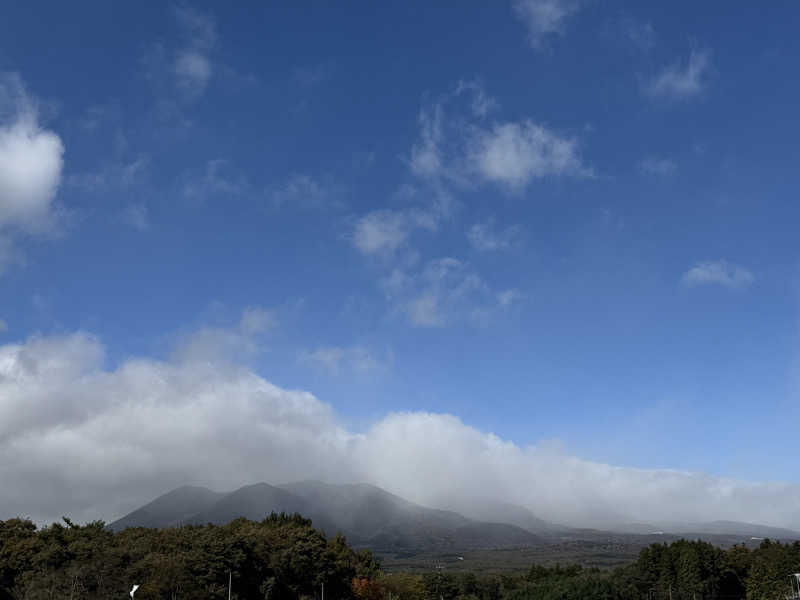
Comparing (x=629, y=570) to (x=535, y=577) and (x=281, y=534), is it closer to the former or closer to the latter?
(x=535, y=577)

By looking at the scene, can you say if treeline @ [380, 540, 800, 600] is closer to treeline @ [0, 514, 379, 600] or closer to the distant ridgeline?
the distant ridgeline

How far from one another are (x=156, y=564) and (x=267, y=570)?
16.4 m

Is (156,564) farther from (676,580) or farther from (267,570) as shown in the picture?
(676,580)

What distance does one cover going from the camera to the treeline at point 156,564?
62.0 metres

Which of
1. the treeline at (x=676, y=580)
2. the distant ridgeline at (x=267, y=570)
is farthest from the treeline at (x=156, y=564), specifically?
the treeline at (x=676, y=580)

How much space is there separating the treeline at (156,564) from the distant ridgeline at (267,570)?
11cm

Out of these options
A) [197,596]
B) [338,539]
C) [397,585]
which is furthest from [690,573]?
[197,596]

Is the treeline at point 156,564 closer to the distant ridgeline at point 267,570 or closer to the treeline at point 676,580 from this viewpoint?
the distant ridgeline at point 267,570

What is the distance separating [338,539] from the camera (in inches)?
3999

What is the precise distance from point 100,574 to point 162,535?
31.0 ft

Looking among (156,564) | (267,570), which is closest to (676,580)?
(267,570)

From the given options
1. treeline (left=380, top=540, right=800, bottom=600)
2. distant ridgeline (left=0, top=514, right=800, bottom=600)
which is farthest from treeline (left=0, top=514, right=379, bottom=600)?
treeline (left=380, top=540, right=800, bottom=600)

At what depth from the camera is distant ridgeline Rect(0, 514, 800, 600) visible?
206 ft

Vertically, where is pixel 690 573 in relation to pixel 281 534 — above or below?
below
